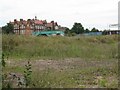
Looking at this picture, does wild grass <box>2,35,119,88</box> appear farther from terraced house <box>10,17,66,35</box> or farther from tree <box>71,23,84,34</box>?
terraced house <box>10,17,66,35</box>

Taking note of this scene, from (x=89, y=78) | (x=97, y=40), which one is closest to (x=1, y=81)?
(x=89, y=78)

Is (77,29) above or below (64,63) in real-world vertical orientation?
above

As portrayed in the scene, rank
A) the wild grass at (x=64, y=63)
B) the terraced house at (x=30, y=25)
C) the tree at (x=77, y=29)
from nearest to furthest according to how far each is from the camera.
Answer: the wild grass at (x=64, y=63) → the tree at (x=77, y=29) → the terraced house at (x=30, y=25)

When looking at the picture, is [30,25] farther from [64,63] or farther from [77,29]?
[64,63]

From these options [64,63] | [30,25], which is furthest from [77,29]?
[64,63]

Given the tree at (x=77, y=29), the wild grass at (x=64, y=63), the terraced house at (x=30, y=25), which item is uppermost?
the terraced house at (x=30, y=25)

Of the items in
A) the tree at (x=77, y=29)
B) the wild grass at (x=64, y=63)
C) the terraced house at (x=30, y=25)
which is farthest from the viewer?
the terraced house at (x=30, y=25)

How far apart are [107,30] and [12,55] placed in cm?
5862

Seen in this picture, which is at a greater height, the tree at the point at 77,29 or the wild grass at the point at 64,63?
the tree at the point at 77,29

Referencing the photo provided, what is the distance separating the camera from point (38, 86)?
649cm

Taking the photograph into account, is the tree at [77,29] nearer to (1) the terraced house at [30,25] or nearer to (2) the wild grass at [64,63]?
(1) the terraced house at [30,25]

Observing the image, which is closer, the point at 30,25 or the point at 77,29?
the point at 77,29

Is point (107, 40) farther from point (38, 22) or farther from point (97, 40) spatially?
point (38, 22)

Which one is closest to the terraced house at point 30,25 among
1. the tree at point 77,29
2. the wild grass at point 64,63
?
the tree at point 77,29
